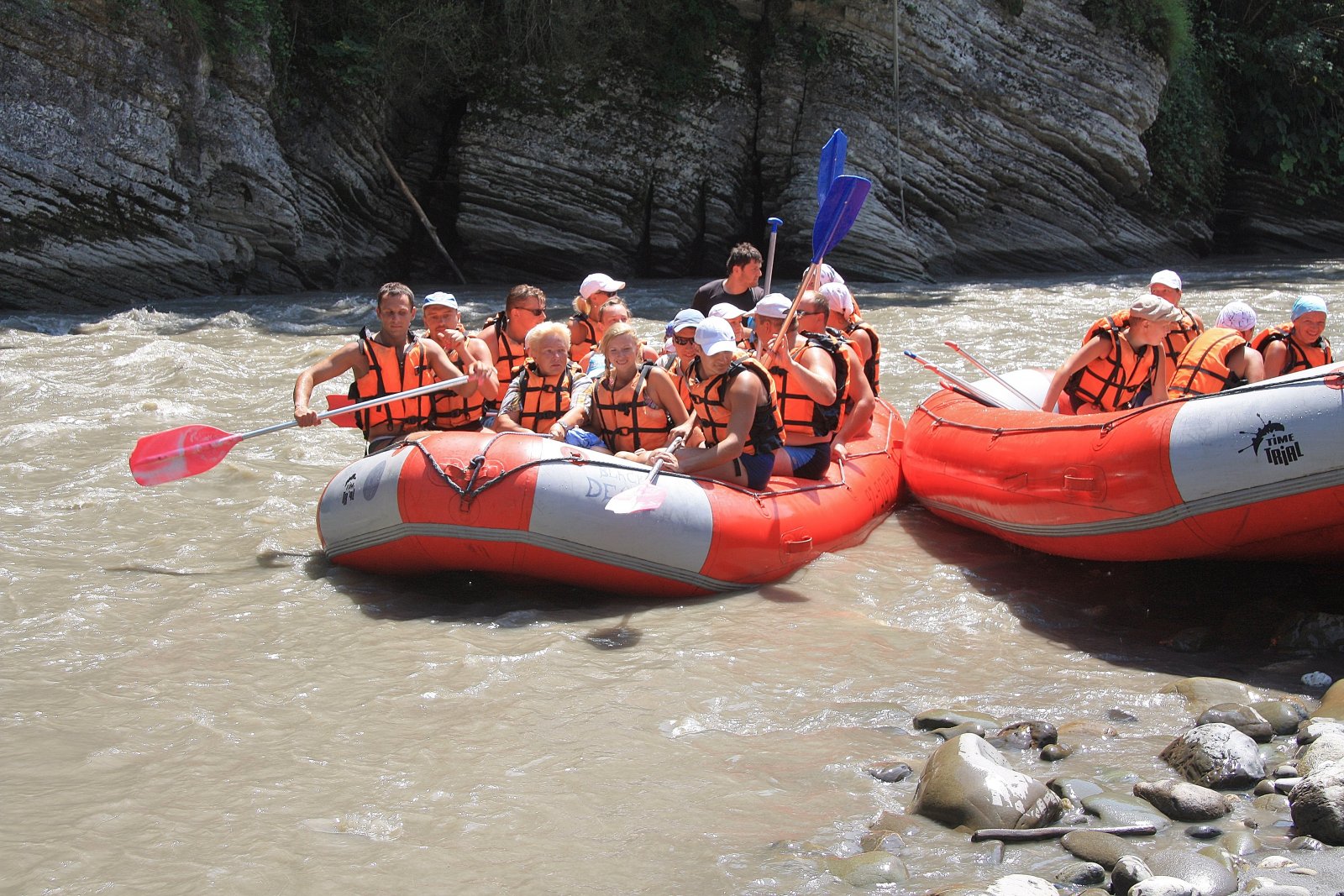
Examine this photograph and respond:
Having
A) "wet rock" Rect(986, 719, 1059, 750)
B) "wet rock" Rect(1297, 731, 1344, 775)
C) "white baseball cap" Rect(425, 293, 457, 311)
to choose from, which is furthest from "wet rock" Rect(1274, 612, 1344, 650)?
"white baseball cap" Rect(425, 293, 457, 311)

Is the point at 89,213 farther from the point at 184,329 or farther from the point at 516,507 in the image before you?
the point at 516,507

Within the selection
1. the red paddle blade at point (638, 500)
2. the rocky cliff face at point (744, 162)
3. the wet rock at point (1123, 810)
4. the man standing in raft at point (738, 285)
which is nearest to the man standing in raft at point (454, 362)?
the red paddle blade at point (638, 500)

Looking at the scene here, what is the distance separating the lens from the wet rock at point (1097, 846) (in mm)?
2727

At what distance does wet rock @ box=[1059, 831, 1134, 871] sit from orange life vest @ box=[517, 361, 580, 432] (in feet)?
9.86

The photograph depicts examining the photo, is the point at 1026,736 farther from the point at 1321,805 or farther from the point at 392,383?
the point at 392,383

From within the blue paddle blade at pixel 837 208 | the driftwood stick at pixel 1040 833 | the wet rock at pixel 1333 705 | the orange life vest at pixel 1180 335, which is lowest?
the driftwood stick at pixel 1040 833

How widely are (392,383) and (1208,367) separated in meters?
3.44

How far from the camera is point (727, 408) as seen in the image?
16.0ft

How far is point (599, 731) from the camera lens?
3543mm

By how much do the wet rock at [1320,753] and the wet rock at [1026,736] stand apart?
1.97ft

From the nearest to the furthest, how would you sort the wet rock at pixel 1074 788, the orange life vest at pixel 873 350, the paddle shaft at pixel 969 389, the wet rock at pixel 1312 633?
the wet rock at pixel 1074 788 → the wet rock at pixel 1312 633 → the paddle shaft at pixel 969 389 → the orange life vest at pixel 873 350

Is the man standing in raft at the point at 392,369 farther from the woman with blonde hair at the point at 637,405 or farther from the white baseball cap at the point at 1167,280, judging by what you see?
the white baseball cap at the point at 1167,280

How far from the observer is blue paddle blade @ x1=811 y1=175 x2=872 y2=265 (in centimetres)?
667

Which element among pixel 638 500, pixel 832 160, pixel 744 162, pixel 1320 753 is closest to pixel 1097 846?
pixel 1320 753
